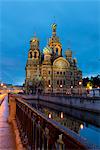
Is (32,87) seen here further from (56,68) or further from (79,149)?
(79,149)

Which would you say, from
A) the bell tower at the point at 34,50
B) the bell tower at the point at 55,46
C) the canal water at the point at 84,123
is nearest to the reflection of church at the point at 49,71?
the bell tower at the point at 34,50

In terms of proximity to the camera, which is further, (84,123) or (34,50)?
(34,50)

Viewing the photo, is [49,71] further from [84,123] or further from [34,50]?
[84,123]

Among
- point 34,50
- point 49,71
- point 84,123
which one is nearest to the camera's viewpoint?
point 84,123

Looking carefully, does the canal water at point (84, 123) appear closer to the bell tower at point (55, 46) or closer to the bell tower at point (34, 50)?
the bell tower at point (34, 50)

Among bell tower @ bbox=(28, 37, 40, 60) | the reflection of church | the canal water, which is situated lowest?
the canal water

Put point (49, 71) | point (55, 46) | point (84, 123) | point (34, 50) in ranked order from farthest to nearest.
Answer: point (55, 46) → point (34, 50) → point (49, 71) → point (84, 123)

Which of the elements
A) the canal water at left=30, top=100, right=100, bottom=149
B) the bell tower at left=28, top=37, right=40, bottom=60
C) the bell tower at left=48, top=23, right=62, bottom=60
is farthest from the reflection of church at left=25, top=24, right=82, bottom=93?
the canal water at left=30, top=100, right=100, bottom=149

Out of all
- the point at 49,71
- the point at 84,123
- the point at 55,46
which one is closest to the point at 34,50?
the point at 49,71

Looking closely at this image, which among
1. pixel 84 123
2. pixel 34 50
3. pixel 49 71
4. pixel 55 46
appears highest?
pixel 55 46

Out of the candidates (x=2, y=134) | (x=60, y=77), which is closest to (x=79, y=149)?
(x=2, y=134)

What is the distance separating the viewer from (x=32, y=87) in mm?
109250

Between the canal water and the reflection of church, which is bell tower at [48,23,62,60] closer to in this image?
the reflection of church

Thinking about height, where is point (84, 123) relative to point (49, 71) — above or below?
below
